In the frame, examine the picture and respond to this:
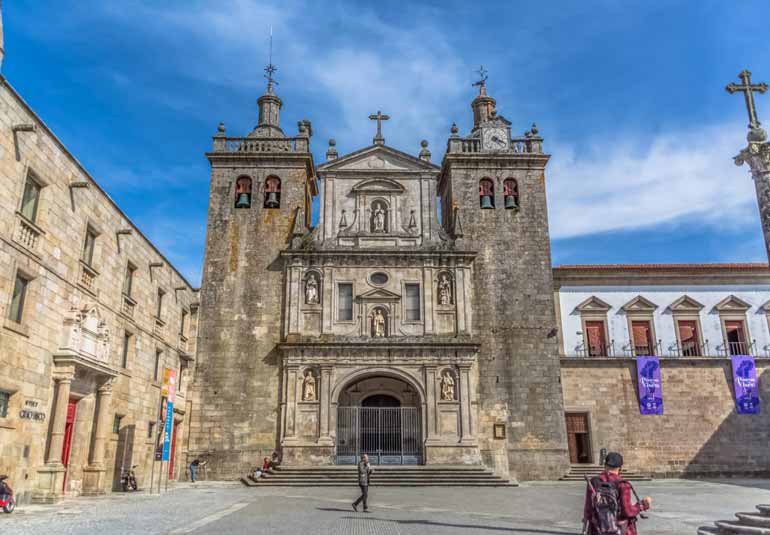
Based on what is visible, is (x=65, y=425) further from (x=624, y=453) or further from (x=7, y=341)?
(x=624, y=453)

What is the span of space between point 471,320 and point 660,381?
343 inches

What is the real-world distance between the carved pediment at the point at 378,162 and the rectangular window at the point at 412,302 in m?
5.46

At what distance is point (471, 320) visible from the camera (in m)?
25.6

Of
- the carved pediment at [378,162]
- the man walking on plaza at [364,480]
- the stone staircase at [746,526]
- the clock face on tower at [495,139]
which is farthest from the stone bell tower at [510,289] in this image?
the stone staircase at [746,526]

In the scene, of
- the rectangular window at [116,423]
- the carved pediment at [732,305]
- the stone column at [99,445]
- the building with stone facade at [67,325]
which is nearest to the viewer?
the building with stone facade at [67,325]

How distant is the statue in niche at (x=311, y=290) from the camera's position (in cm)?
2544

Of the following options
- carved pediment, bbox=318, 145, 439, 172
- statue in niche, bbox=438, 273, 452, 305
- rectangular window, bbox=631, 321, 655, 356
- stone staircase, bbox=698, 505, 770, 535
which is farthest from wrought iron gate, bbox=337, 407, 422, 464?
stone staircase, bbox=698, 505, 770, 535

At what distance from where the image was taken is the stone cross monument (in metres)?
11.4

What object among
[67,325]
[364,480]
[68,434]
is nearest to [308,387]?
[68,434]

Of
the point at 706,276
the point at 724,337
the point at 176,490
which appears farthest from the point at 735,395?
the point at 176,490

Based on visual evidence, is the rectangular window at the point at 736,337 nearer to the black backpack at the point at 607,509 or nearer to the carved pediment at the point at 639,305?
the carved pediment at the point at 639,305

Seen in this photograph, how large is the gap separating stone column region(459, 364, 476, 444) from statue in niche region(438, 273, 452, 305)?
279 centimetres

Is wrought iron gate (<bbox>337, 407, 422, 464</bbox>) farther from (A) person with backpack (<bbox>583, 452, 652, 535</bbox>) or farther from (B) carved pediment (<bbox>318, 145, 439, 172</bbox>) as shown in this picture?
(A) person with backpack (<bbox>583, 452, 652, 535</bbox>)

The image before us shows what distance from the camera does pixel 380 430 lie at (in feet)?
80.2
